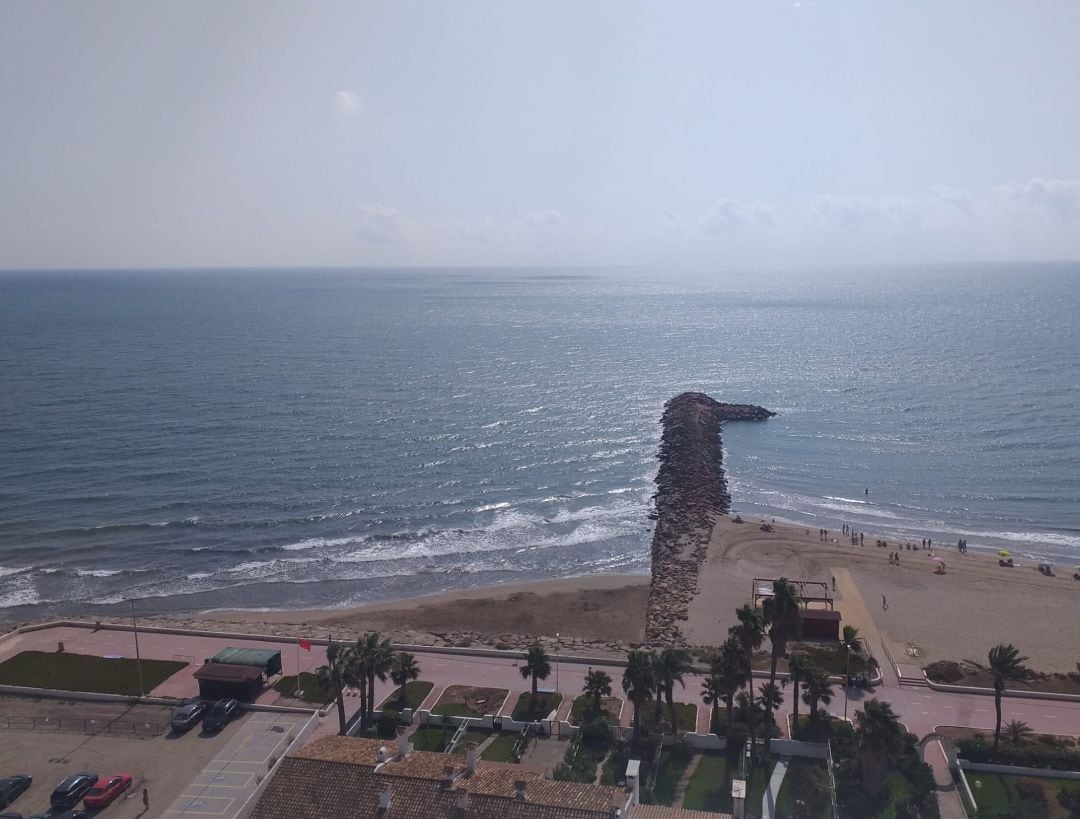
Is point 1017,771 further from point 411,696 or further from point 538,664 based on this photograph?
point 411,696

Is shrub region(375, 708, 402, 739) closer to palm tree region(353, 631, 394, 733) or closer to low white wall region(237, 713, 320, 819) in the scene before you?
palm tree region(353, 631, 394, 733)

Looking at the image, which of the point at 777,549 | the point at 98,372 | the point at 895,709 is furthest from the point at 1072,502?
the point at 98,372

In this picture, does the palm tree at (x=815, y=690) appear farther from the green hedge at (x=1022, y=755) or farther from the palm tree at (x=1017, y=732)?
the palm tree at (x=1017, y=732)

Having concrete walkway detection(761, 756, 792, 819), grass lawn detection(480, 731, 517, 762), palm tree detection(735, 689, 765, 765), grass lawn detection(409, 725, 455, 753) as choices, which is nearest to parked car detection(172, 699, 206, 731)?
grass lawn detection(409, 725, 455, 753)

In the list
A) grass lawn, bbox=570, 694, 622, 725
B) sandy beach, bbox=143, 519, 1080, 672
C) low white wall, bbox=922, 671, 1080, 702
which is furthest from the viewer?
sandy beach, bbox=143, 519, 1080, 672

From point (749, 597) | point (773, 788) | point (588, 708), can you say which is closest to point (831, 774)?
point (773, 788)
